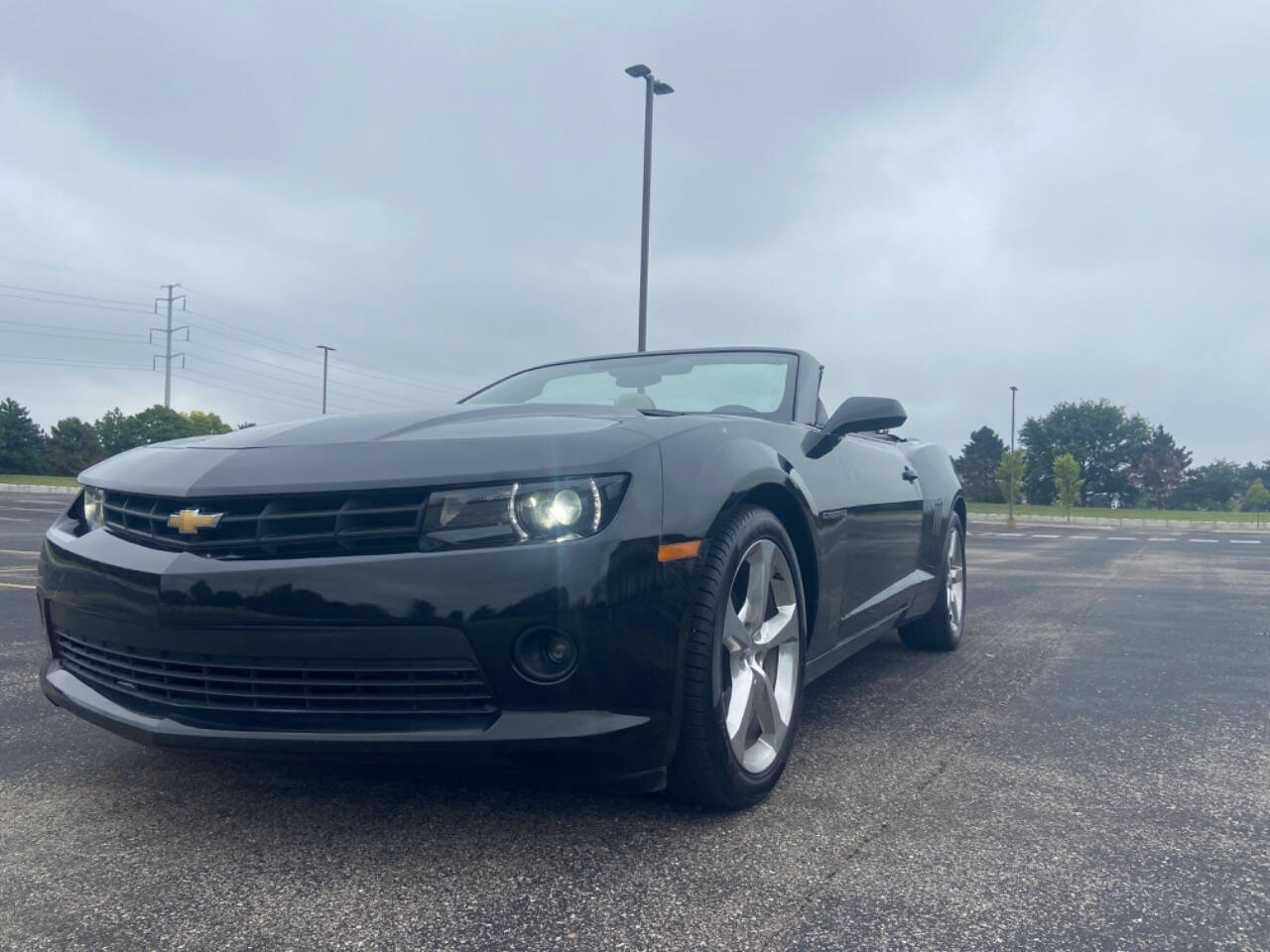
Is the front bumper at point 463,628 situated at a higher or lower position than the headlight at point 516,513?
lower

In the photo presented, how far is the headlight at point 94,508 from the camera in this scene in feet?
8.36

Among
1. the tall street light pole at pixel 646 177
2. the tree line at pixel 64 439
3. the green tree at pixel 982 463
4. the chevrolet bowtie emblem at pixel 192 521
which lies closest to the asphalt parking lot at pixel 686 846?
the chevrolet bowtie emblem at pixel 192 521

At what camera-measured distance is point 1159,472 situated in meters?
87.0

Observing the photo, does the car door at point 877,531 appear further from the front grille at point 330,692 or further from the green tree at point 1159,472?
the green tree at point 1159,472

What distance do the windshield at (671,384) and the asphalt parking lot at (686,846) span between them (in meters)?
1.14

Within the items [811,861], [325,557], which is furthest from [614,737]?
[325,557]

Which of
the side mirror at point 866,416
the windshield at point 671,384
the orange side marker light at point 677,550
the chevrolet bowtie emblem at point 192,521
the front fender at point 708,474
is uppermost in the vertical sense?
the windshield at point 671,384

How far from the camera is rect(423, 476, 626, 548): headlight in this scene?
2100mm

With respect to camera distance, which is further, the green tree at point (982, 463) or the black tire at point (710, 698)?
the green tree at point (982, 463)

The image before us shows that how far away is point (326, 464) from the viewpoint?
2223mm

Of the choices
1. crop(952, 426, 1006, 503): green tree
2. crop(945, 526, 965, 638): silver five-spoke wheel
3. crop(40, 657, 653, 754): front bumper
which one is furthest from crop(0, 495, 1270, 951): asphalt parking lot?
crop(952, 426, 1006, 503): green tree

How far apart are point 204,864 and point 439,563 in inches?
31.7

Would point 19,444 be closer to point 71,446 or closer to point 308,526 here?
point 71,446

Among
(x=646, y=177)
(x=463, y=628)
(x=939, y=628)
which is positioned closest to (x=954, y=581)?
(x=939, y=628)
